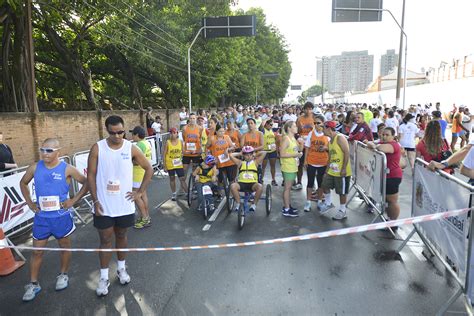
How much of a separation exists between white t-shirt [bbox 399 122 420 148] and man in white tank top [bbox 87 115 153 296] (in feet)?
28.3

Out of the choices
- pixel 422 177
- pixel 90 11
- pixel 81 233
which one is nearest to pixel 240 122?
pixel 90 11

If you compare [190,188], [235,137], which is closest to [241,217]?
[190,188]

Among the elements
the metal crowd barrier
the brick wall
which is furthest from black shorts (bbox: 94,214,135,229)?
the brick wall

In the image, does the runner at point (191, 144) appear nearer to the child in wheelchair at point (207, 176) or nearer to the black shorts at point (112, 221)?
the child in wheelchair at point (207, 176)

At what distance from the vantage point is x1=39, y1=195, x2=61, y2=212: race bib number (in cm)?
383

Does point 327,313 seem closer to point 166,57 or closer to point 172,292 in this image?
point 172,292

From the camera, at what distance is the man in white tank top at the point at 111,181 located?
3.77m

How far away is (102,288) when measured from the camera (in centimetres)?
393

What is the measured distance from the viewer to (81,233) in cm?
612

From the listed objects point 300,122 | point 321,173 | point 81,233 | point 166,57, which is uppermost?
point 166,57

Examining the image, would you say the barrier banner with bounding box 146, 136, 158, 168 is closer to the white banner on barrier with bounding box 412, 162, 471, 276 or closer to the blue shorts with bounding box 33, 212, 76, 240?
the blue shorts with bounding box 33, 212, 76, 240

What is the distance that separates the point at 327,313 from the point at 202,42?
76.0 feet

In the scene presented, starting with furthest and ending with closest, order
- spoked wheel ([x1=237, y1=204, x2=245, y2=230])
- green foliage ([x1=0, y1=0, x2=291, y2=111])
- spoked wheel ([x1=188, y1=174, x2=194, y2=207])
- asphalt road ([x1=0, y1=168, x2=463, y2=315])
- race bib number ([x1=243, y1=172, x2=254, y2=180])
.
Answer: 1. green foliage ([x1=0, y1=0, x2=291, y2=111])
2. spoked wheel ([x1=188, y1=174, x2=194, y2=207])
3. race bib number ([x1=243, y1=172, x2=254, y2=180])
4. spoked wheel ([x1=237, y1=204, x2=245, y2=230])
5. asphalt road ([x1=0, y1=168, x2=463, y2=315])

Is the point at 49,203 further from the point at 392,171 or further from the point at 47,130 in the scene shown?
the point at 47,130
